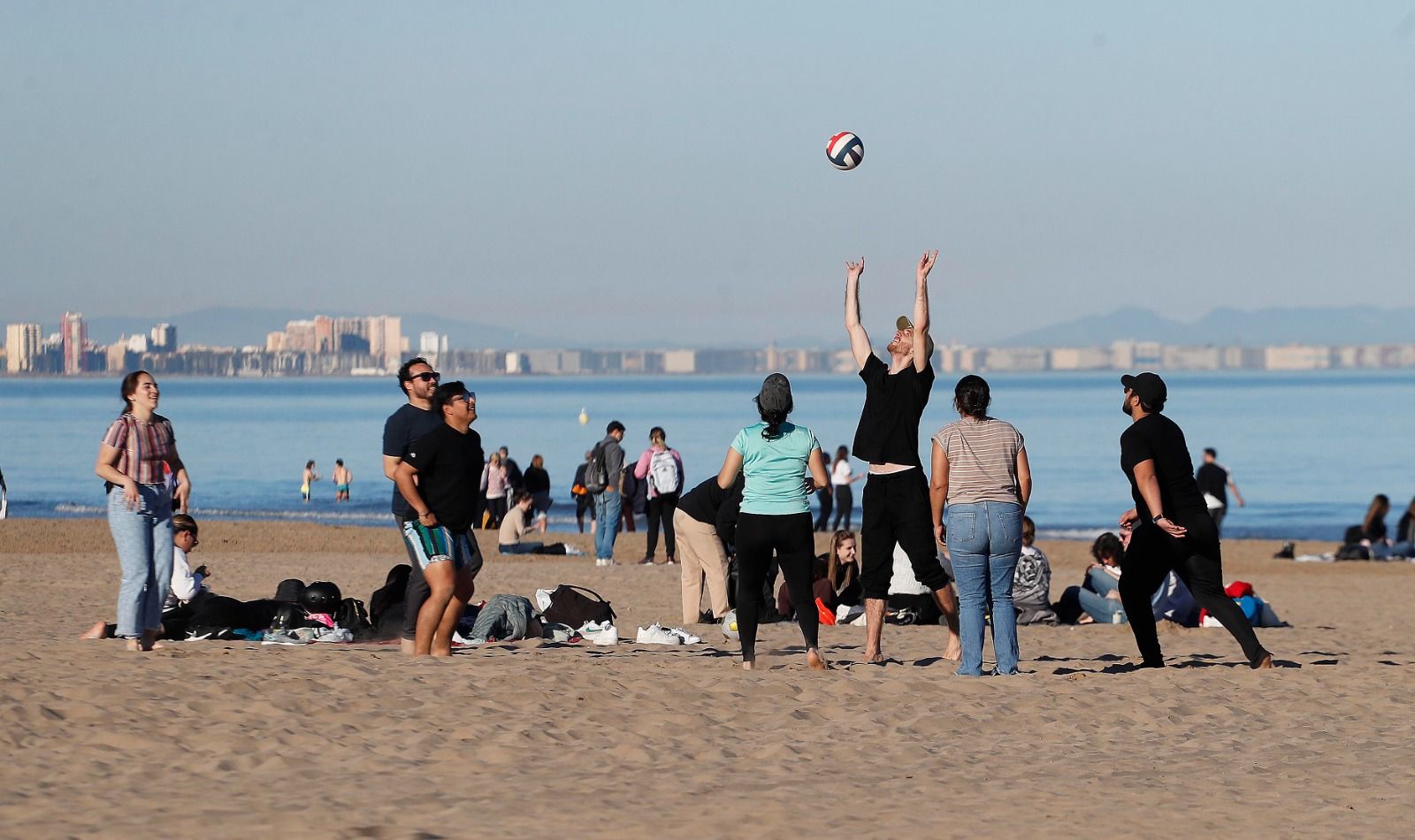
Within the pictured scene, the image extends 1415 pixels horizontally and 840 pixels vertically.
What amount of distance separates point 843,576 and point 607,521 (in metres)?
6.70

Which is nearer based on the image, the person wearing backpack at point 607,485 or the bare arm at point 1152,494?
the bare arm at point 1152,494

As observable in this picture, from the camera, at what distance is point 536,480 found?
2783 cm

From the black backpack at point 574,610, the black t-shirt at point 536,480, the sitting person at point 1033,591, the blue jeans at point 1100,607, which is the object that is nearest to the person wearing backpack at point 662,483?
the sitting person at point 1033,591

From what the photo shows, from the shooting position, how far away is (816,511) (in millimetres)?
38250

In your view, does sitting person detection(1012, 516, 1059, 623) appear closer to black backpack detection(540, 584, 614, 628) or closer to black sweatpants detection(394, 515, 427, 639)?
black backpack detection(540, 584, 614, 628)

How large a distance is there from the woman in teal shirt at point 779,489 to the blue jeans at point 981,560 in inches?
31.6

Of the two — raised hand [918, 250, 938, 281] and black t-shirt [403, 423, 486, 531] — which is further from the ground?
raised hand [918, 250, 938, 281]

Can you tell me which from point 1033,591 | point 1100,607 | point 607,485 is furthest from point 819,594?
point 607,485

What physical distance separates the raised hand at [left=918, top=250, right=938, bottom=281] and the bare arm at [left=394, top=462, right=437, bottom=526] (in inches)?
117

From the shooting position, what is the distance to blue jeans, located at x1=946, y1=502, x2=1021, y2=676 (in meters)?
8.79

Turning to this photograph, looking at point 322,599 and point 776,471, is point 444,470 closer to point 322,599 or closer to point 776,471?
point 776,471

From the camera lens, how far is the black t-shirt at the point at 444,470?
896 centimetres

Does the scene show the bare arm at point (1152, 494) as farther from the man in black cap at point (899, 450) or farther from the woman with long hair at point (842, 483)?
the woman with long hair at point (842, 483)

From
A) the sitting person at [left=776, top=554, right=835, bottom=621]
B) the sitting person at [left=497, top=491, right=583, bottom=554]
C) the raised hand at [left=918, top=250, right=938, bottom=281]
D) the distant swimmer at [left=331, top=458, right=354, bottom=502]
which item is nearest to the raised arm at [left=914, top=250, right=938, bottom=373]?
the raised hand at [left=918, top=250, right=938, bottom=281]
